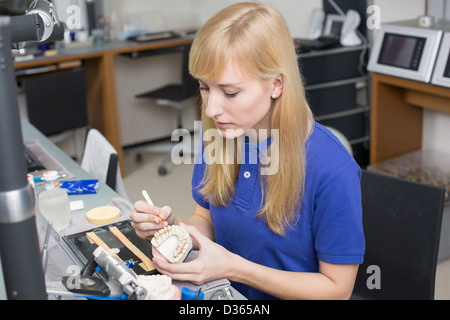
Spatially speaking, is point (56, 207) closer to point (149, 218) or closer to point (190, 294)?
point (149, 218)

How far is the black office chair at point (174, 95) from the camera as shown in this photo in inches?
144

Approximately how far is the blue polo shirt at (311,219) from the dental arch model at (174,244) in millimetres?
200

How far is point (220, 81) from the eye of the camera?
107 centimetres

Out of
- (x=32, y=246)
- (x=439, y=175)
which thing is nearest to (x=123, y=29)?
(x=439, y=175)

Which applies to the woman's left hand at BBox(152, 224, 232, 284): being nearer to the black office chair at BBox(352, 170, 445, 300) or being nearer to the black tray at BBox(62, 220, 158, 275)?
the black tray at BBox(62, 220, 158, 275)

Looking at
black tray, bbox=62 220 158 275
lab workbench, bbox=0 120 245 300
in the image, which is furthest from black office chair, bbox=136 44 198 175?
black tray, bbox=62 220 158 275

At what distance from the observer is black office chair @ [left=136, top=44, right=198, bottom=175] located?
12.0 ft

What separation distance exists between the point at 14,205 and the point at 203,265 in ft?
1.56

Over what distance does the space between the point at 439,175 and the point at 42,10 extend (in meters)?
2.04

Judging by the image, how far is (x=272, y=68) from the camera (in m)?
1.09

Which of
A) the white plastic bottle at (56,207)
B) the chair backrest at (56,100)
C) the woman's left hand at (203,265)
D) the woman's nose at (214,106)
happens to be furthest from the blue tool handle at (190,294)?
the chair backrest at (56,100)

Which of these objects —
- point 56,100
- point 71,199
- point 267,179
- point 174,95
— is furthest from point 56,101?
point 267,179

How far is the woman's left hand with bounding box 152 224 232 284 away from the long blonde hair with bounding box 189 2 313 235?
0.57 feet

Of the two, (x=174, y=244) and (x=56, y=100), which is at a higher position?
(x=174, y=244)
